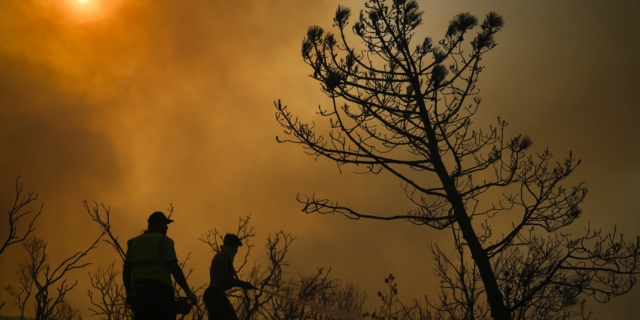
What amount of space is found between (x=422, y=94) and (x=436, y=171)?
140 cm

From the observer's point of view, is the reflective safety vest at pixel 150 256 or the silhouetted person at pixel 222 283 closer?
the reflective safety vest at pixel 150 256

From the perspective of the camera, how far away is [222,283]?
786 cm

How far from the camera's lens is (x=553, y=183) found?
31.5ft

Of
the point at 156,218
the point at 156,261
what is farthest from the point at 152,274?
the point at 156,218

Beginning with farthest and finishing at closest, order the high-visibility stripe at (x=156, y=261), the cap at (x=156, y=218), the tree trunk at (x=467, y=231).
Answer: the tree trunk at (x=467, y=231), the cap at (x=156, y=218), the high-visibility stripe at (x=156, y=261)

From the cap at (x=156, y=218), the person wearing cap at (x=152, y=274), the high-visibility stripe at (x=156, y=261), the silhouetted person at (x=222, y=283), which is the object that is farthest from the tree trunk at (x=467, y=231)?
the high-visibility stripe at (x=156, y=261)

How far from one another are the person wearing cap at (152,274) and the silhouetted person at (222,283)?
93 centimetres

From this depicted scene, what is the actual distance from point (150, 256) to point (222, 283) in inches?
58.3

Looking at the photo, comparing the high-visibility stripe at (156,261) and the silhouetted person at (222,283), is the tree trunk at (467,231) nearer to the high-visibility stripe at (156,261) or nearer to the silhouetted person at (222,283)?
the silhouetted person at (222,283)

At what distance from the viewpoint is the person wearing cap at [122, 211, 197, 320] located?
6535mm

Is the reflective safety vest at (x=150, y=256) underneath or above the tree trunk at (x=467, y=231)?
underneath

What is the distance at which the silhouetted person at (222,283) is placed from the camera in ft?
25.3

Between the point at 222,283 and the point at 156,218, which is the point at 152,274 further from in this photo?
the point at 222,283

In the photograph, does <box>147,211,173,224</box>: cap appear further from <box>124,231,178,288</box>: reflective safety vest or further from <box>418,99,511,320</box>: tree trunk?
<box>418,99,511,320</box>: tree trunk
